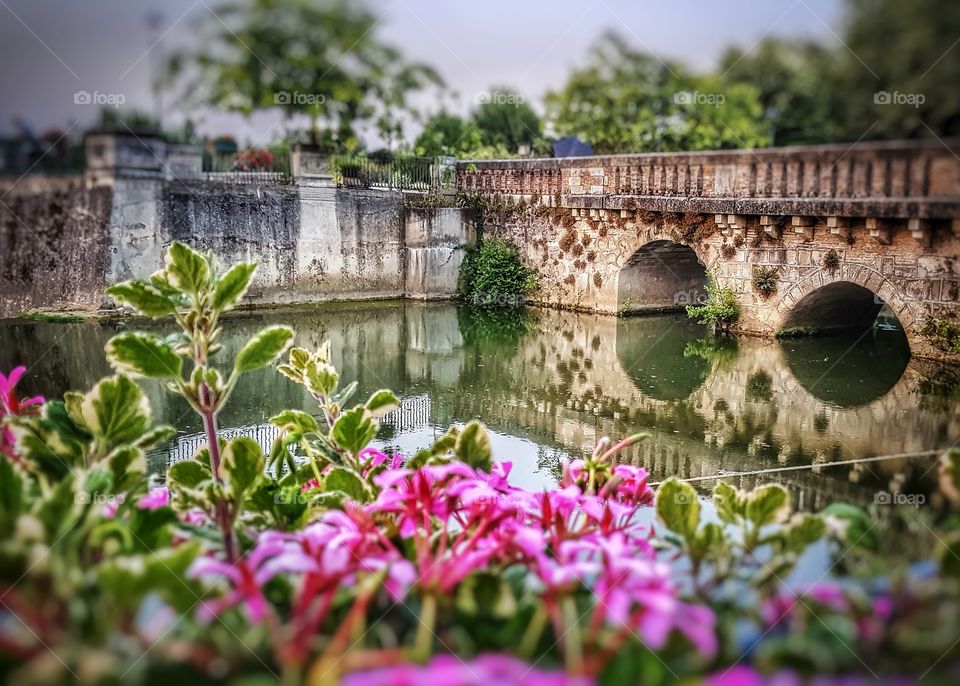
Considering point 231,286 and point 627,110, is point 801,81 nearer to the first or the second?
point 231,286

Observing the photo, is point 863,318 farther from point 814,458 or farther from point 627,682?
point 627,682

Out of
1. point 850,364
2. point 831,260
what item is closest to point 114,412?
point 850,364

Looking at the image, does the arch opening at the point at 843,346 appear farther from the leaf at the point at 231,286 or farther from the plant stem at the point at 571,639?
the plant stem at the point at 571,639

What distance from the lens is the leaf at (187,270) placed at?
190cm

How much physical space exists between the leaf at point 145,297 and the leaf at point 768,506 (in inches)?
49.1

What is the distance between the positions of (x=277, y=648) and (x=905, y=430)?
587 centimetres

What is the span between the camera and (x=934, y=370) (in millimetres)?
8172

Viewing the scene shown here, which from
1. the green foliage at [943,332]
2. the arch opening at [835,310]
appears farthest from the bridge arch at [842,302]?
the green foliage at [943,332]

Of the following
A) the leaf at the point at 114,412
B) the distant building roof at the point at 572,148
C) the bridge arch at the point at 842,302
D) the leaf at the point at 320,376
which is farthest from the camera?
the distant building roof at the point at 572,148

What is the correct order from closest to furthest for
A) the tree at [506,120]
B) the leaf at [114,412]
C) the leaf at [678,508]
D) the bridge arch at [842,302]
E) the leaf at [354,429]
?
the leaf at [678,508] → the leaf at [114,412] → the leaf at [354,429] → the bridge arch at [842,302] → the tree at [506,120]

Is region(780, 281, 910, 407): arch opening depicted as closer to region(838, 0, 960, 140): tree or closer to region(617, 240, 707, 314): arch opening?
region(617, 240, 707, 314): arch opening

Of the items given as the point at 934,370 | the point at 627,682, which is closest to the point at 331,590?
the point at 627,682

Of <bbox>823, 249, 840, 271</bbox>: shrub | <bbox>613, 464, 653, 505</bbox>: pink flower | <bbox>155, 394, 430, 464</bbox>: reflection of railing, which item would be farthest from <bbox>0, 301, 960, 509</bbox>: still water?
<bbox>613, 464, 653, 505</bbox>: pink flower

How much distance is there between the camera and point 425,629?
112 centimetres
